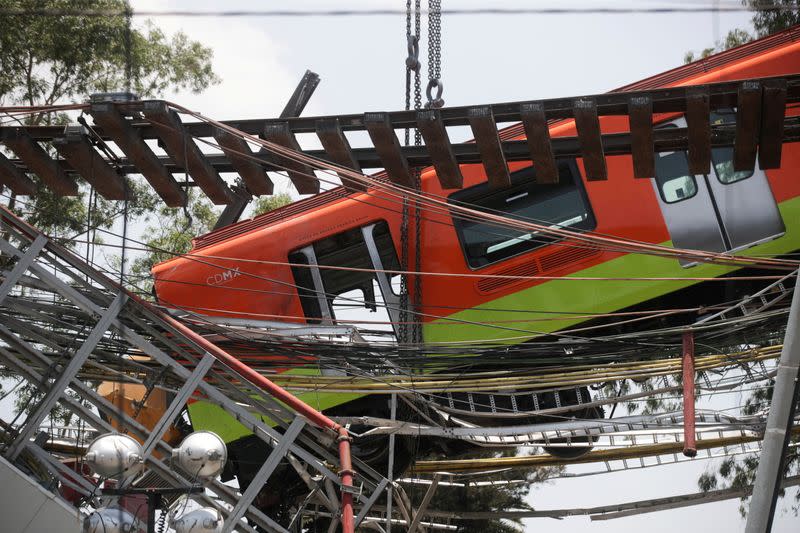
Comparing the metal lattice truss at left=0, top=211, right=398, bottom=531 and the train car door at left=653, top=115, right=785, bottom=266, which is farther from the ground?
the train car door at left=653, top=115, right=785, bottom=266

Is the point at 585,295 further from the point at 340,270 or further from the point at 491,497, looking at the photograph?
the point at 491,497

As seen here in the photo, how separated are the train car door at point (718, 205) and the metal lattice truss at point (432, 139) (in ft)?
2.30

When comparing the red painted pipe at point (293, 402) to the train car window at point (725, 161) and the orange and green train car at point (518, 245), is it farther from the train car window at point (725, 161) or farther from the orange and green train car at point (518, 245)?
the train car window at point (725, 161)

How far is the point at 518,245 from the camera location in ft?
39.1

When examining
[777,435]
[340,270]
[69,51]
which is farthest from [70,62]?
[777,435]

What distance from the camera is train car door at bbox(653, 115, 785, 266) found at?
1117cm

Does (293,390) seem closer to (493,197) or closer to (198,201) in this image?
(493,197)

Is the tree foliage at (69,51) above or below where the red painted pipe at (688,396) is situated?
above

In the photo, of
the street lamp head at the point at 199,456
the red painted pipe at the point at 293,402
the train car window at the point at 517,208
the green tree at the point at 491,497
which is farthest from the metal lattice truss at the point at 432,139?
the green tree at the point at 491,497

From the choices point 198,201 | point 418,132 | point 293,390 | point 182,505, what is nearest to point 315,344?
point 293,390

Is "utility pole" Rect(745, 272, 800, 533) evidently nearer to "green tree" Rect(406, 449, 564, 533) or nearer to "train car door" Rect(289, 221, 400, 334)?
"train car door" Rect(289, 221, 400, 334)

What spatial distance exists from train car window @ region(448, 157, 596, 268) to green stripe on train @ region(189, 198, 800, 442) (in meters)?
0.51

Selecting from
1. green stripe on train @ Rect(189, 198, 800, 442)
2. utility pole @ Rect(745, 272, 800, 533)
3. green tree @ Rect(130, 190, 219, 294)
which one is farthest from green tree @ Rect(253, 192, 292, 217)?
utility pole @ Rect(745, 272, 800, 533)

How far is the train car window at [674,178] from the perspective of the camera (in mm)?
11430
